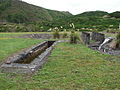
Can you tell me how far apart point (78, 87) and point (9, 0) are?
96.8m

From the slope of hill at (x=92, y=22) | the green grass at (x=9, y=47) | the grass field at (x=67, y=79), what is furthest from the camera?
→ the slope of hill at (x=92, y=22)

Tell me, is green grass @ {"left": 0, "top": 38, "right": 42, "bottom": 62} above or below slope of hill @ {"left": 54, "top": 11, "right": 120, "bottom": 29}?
below

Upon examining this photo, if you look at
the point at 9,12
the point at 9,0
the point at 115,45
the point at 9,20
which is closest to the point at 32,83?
the point at 115,45

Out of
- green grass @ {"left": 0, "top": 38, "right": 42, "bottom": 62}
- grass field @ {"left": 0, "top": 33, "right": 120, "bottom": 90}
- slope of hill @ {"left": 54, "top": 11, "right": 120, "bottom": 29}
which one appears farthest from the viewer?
slope of hill @ {"left": 54, "top": 11, "right": 120, "bottom": 29}

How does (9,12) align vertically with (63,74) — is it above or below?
above

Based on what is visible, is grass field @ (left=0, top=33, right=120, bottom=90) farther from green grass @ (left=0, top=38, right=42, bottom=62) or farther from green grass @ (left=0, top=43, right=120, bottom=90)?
green grass @ (left=0, top=38, right=42, bottom=62)

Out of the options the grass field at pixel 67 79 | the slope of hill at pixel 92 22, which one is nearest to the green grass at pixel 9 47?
the grass field at pixel 67 79

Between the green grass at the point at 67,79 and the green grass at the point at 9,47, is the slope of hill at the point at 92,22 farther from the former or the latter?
the green grass at the point at 67,79

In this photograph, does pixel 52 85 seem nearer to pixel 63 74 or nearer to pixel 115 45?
pixel 63 74

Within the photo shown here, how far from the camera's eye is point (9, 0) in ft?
311

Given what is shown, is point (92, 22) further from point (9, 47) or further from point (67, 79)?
point (67, 79)

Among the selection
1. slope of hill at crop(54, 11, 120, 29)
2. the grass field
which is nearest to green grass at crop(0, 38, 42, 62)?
the grass field

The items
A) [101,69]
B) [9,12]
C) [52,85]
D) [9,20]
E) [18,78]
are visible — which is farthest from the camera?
[9,12]

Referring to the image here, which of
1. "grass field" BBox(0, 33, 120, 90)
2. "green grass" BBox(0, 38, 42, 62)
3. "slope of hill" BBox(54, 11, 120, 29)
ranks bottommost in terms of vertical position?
"grass field" BBox(0, 33, 120, 90)
